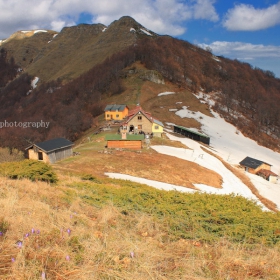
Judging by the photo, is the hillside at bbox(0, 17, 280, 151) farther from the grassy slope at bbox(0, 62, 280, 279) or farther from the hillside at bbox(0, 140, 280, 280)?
the hillside at bbox(0, 140, 280, 280)

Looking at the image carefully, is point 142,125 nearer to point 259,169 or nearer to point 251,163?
point 251,163

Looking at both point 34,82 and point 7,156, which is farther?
point 34,82

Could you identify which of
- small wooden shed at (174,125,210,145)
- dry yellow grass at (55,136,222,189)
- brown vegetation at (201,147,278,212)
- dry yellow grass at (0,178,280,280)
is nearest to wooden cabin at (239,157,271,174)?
brown vegetation at (201,147,278,212)

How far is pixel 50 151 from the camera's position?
117 feet

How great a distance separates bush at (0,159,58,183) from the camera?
16.0 m

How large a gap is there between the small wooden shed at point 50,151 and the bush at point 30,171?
17.9m

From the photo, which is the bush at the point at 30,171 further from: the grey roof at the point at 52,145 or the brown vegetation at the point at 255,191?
the brown vegetation at the point at 255,191

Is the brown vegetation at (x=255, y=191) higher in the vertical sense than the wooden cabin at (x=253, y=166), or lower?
lower

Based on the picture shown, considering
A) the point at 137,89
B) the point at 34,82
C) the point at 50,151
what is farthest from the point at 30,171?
the point at 34,82

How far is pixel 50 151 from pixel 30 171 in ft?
65.1

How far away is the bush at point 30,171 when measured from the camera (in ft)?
52.5

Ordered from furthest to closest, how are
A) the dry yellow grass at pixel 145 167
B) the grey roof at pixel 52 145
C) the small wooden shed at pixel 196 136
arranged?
the small wooden shed at pixel 196 136 < the grey roof at pixel 52 145 < the dry yellow grass at pixel 145 167

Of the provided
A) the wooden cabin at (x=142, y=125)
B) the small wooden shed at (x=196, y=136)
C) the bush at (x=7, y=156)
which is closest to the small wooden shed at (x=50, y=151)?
the bush at (x=7, y=156)

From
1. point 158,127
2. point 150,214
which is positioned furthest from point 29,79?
point 150,214
